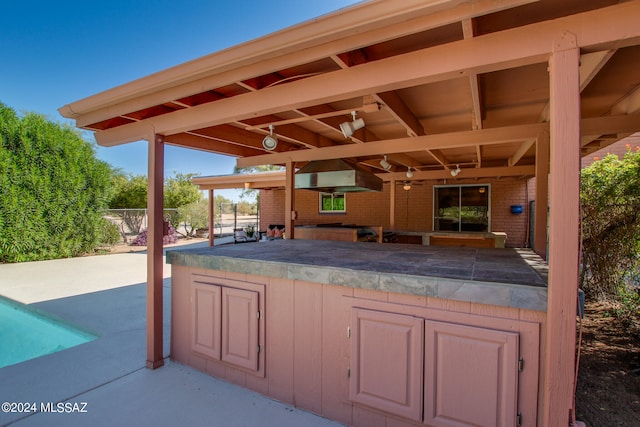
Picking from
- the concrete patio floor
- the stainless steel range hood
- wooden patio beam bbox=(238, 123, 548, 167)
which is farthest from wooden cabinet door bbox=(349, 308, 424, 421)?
Answer: the stainless steel range hood

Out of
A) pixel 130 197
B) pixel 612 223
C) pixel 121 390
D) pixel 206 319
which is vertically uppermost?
pixel 130 197

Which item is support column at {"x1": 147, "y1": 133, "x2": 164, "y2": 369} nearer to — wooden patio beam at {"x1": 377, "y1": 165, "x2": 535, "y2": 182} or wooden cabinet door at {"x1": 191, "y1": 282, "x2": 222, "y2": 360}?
wooden cabinet door at {"x1": 191, "y1": 282, "x2": 222, "y2": 360}

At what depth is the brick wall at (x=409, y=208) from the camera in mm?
8164

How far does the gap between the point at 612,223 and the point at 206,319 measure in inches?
185

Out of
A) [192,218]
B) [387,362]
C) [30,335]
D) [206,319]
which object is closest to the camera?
[387,362]

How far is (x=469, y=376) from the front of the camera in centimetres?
172

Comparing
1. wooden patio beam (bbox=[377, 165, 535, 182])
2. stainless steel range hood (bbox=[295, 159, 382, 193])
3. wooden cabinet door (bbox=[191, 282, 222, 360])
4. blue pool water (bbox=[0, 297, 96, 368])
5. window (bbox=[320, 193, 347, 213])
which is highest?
wooden patio beam (bbox=[377, 165, 535, 182])

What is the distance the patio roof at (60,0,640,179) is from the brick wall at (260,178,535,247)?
393cm

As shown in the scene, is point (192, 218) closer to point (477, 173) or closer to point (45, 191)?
point (45, 191)

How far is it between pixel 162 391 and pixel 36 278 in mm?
6065

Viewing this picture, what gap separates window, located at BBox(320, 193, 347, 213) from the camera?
10102mm

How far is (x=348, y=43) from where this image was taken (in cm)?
171

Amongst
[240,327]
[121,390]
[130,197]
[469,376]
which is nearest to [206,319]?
[240,327]

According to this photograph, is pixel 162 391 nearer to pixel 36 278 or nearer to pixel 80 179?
pixel 36 278
